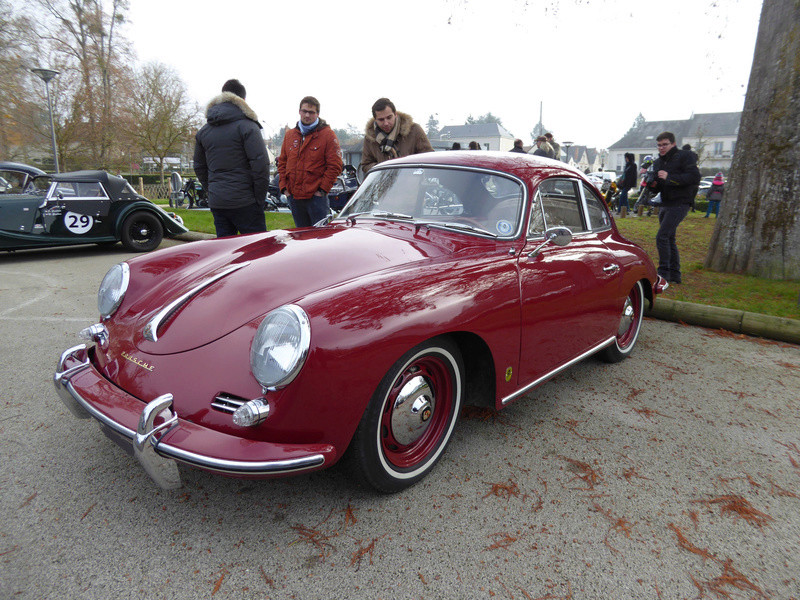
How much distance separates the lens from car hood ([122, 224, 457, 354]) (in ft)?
6.81

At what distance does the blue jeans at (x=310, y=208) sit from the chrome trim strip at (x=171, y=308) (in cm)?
314

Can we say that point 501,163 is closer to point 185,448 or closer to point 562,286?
point 562,286

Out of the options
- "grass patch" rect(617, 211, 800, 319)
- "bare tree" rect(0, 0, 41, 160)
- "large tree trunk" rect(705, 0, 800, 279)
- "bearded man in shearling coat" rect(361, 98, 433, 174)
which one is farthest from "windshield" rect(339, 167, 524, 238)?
"bare tree" rect(0, 0, 41, 160)

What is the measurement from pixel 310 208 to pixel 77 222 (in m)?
4.45

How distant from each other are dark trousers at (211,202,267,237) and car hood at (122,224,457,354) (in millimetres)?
1959

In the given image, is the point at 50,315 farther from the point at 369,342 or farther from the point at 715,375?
the point at 715,375

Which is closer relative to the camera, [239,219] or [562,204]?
[562,204]

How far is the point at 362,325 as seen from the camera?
1.87m

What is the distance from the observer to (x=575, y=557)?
1.88 metres

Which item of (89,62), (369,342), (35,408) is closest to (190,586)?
(369,342)

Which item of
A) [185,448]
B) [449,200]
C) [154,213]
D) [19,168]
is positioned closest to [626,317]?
[449,200]

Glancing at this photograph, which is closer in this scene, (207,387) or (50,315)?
(207,387)

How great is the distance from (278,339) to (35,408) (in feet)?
6.36

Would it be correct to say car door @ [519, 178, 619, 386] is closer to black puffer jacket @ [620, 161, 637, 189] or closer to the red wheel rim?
the red wheel rim
